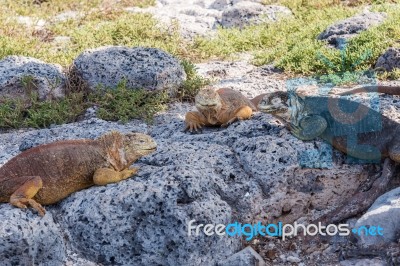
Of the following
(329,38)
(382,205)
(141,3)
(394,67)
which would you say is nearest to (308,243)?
(382,205)

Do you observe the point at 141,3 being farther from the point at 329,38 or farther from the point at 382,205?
the point at 382,205

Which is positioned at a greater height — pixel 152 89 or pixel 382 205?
pixel 382 205

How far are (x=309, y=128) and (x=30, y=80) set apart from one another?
11.5ft

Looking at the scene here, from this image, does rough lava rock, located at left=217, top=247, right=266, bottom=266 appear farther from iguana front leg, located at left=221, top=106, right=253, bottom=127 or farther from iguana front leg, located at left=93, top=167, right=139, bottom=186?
iguana front leg, located at left=221, top=106, right=253, bottom=127

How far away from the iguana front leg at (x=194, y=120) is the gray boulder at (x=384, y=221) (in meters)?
1.73

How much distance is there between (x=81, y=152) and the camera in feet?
14.5

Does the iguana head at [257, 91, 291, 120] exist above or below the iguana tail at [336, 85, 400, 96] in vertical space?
above

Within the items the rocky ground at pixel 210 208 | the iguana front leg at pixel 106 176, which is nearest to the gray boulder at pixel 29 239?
the rocky ground at pixel 210 208

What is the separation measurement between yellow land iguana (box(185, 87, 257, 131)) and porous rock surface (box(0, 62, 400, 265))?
0.42 ft

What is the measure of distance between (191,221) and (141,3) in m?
8.45

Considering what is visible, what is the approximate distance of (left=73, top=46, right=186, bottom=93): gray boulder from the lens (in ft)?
24.3

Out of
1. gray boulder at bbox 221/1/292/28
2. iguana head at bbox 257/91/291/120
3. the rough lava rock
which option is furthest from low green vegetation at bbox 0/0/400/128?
the rough lava rock

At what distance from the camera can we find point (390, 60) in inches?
304

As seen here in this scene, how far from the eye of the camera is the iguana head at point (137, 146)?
448 centimetres
